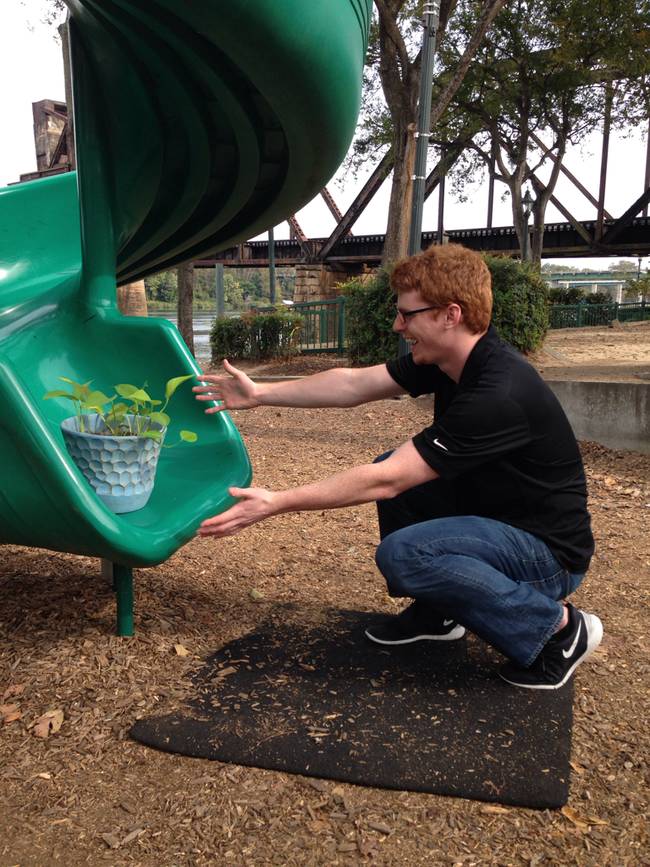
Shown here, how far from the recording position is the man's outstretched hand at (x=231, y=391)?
2754mm

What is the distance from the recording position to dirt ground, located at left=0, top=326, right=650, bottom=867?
1704 mm

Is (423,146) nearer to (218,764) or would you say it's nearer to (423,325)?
(423,325)

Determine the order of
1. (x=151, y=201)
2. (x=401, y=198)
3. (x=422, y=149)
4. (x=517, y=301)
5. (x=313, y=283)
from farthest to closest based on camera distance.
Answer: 1. (x=313, y=283)
2. (x=401, y=198)
3. (x=517, y=301)
4. (x=422, y=149)
5. (x=151, y=201)

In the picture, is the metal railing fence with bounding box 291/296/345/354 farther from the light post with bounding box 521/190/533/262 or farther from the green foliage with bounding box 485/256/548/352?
the light post with bounding box 521/190/533/262

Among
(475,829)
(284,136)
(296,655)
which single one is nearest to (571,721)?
(475,829)

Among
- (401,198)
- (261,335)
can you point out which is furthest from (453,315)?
(261,335)

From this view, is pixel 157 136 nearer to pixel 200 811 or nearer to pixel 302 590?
pixel 302 590

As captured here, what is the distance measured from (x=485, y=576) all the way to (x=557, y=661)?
45cm

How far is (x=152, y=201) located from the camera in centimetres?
321

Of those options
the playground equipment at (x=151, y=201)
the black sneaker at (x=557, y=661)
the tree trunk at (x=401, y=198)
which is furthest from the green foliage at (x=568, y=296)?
the black sneaker at (x=557, y=661)

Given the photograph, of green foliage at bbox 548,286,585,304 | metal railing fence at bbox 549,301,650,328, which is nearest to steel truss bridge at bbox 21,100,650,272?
green foliage at bbox 548,286,585,304

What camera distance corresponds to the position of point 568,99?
21125 millimetres

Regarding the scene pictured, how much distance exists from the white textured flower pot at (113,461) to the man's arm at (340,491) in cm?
57

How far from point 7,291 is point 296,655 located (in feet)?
7.63
